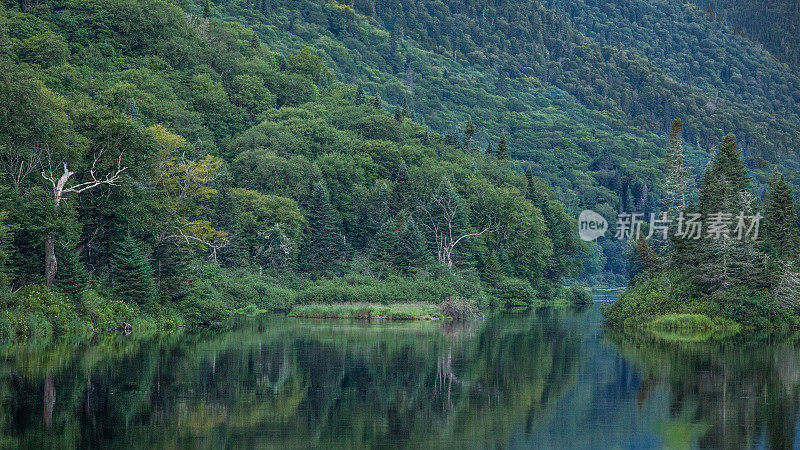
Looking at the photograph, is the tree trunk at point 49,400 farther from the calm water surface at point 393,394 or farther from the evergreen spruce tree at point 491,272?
the evergreen spruce tree at point 491,272

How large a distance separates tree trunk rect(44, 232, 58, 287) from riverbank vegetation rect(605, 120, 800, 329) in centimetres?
4255

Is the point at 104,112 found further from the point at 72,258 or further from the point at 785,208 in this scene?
the point at 785,208

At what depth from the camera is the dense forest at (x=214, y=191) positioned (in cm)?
5653

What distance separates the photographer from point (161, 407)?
1161 inches

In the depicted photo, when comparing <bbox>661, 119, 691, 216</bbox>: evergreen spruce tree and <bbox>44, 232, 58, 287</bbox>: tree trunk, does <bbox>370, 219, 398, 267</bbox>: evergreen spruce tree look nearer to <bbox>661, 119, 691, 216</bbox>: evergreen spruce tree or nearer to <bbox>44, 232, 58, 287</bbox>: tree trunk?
<bbox>661, 119, 691, 216</bbox>: evergreen spruce tree

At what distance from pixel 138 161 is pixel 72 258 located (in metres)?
9.27

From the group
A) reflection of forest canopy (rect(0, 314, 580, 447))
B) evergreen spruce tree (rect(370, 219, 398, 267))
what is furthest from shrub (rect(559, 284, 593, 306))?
reflection of forest canopy (rect(0, 314, 580, 447))

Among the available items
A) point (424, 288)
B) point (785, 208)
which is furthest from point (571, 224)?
point (785, 208)

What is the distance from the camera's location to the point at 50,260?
55594 millimetres

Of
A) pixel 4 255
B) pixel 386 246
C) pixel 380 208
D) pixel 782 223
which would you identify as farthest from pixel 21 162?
pixel 380 208

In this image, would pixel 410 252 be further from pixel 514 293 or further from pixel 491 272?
pixel 514 293

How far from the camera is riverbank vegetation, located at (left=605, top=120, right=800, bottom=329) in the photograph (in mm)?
68000

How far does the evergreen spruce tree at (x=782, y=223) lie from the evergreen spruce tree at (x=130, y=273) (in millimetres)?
47742

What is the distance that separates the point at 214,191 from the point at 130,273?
2823cm
